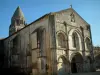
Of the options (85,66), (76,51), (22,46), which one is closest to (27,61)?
(22,46)

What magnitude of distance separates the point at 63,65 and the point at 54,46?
3554mm

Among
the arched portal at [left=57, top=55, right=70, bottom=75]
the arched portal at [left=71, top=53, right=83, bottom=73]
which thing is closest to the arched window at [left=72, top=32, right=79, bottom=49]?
the arched portal at [left=71, top=53, right=83, bottom=73]

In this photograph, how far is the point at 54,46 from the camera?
19.3 meters

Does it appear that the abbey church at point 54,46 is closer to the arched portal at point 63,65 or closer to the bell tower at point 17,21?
the arched portal at point 63,65

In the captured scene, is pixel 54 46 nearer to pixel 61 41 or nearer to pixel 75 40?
pixel 61 41

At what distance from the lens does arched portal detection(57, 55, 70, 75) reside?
19.9 meters

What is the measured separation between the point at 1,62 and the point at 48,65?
18653mm

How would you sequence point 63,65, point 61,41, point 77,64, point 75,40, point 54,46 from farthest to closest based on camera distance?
point 75,40 < point 77,64 < point 61,41 < point 63,65 < point 54,46

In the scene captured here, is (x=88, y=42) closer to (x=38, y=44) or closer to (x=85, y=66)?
(x=85, y=66)

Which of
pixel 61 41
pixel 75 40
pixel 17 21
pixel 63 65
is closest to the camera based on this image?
pixel 63 65

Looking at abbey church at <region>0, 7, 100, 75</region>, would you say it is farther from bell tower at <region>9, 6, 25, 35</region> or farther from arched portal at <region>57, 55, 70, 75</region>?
bell tower at <region>9, 6, 25, 35</region>

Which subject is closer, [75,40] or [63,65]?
[63,65]

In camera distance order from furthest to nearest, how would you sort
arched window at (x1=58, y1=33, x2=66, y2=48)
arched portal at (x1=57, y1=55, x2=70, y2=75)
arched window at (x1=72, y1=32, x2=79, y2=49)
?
arched window at (x1=72, y1=32, x2=79, y2=49) < arched window at (x1=58, y1=33, x2=66, y2=48) < arched portal at (x1=57, y1=55, x2=70, y2=75)

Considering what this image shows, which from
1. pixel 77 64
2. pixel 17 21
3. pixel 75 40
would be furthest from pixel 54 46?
pixel 17 21
